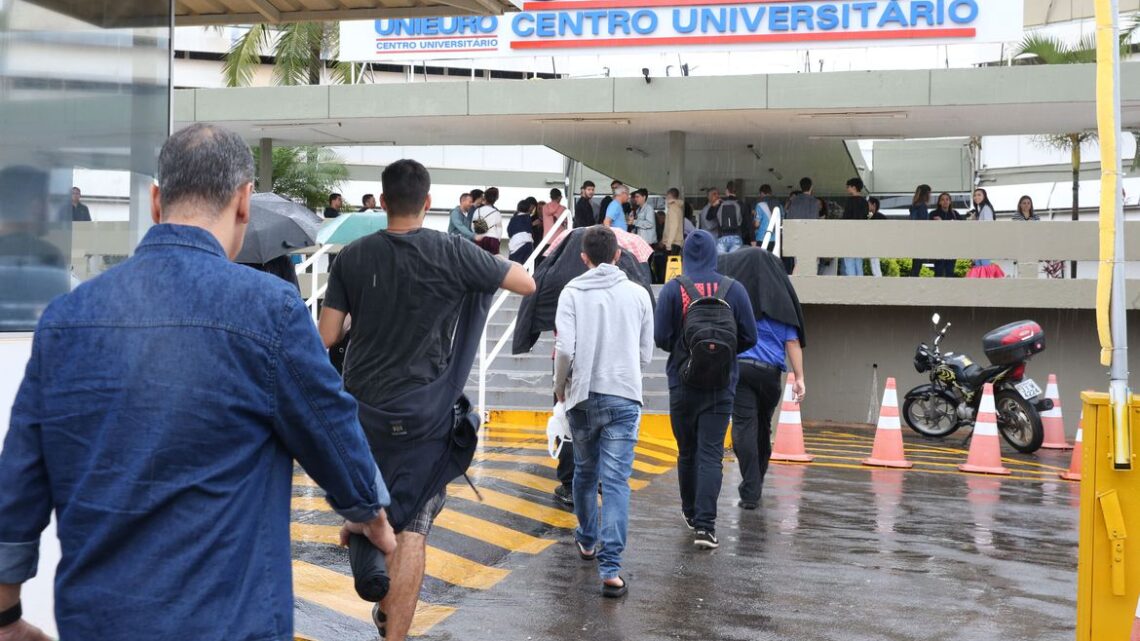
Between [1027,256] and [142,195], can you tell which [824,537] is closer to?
[142,195]

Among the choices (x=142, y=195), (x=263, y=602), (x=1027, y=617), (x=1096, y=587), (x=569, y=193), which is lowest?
(x=1027, y=617)

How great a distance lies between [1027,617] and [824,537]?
84.5 inches

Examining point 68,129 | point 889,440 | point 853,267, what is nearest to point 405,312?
point 68,129

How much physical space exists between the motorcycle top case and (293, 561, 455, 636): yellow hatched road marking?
376 inches

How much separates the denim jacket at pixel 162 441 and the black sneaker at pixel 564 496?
6432mm

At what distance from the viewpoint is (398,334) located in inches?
197

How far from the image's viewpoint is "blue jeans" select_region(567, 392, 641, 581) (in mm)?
6696

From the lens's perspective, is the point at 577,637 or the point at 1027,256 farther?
the point at 1027,256

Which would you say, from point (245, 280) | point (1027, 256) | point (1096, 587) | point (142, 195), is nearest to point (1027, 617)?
point (1096, 587)

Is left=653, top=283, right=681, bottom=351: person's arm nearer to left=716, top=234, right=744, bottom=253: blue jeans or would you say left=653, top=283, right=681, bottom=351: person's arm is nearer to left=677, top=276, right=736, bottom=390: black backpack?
left=677, top=276, right=736, bottom=390: black backpack

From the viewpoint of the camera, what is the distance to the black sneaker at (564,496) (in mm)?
9062

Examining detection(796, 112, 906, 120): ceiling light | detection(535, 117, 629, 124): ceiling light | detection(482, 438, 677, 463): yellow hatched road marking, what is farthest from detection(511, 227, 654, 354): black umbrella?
detection(535, 117, 629, 124): ceiling light

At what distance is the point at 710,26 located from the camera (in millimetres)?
19859

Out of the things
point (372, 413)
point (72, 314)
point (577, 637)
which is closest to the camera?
point (72, 314)
